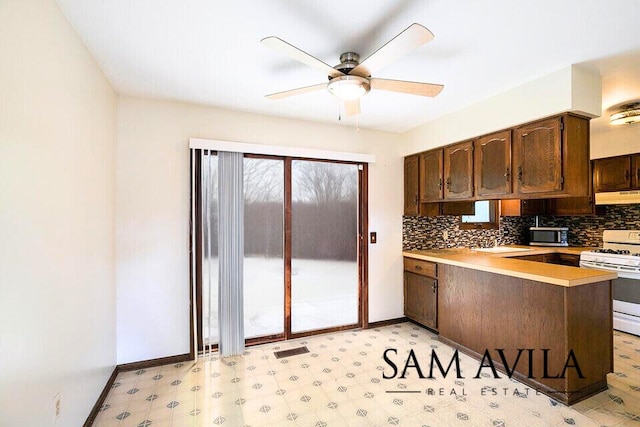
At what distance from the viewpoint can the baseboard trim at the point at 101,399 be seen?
1949 mm

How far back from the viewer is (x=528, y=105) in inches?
97.3

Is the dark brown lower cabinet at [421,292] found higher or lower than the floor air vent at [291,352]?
higher

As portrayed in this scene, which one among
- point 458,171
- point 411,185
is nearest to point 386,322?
point 411,185

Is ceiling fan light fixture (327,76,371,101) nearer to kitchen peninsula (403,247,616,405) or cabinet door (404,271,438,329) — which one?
kitchen peninsula (403,247,616,405)

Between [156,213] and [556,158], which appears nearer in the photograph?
[556,158]

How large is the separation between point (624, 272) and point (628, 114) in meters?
1.76

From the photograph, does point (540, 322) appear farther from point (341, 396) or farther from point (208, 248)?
point (208, 248)

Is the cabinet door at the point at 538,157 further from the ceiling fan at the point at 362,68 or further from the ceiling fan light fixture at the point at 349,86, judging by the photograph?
the ceiling fan light fixture at the point at 349,86

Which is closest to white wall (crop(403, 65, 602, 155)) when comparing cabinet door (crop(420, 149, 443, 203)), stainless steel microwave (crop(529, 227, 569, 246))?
cabinet door (crop(420, 149, 443, 203))

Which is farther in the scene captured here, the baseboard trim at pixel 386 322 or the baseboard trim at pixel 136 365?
the baseboard trim at pixel 386 322

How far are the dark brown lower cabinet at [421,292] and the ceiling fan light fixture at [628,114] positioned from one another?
2.38m

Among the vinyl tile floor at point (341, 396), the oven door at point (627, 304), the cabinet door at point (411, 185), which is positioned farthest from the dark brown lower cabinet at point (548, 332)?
the oven door at point (627, 304)

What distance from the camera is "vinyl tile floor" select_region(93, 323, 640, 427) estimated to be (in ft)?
6.51

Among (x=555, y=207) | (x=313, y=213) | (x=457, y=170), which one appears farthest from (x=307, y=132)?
(x=555, y=207)
